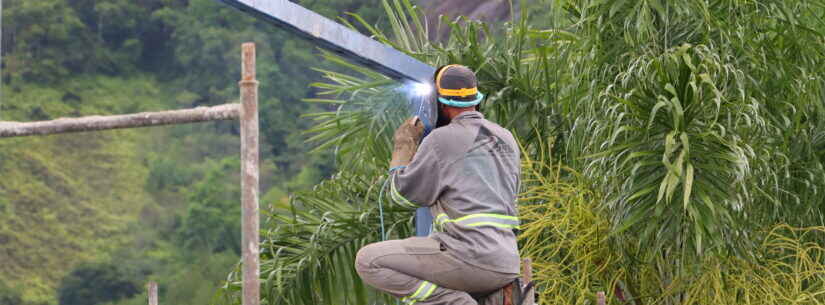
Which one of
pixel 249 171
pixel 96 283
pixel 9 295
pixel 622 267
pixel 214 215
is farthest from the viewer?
pixel 96 283

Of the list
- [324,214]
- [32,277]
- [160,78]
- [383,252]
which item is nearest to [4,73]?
[160,78]

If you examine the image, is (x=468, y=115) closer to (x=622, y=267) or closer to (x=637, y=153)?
(x=637, y=153)

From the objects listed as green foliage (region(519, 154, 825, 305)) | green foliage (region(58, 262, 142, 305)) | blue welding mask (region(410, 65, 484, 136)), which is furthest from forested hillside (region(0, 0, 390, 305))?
blue welding mask (region(410, 65, 484, 136))

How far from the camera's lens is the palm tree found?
13.7ft

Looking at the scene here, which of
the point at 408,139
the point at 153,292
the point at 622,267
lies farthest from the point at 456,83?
the point at 622,267

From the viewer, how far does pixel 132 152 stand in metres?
38.0

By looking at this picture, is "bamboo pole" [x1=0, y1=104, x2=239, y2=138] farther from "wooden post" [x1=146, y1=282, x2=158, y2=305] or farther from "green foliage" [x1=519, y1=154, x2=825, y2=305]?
"green foliage" [x1=519, y1=154, x2=825, y2=305]

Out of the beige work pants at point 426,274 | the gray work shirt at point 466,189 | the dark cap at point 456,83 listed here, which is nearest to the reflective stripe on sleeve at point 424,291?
the beige work pants at point 426,274

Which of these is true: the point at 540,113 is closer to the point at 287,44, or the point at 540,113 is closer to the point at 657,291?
the point at 657,291

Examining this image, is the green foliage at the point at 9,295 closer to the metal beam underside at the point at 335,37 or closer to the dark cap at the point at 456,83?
the metal beam underside at the point at 335,37

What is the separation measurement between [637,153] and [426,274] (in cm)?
141

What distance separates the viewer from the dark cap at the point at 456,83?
9.89 feet

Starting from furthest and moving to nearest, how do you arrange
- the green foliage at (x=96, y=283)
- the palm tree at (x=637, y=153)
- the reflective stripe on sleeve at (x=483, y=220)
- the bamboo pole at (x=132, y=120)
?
the green foliage at (x=96, y=283), the palm tree at (x=637, y=153), the reflective stripe on sleeve at (x=483, y=220), the bamboo pole at (x=132, y=120)

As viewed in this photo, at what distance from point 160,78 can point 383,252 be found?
36997mm
